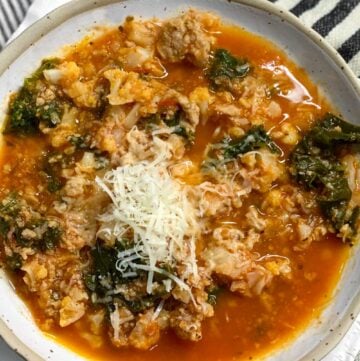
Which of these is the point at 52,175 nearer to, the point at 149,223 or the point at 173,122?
the point at 149,223

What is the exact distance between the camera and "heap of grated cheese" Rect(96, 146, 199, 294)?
4957 millimetres

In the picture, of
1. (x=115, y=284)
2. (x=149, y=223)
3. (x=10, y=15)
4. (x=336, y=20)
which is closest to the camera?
(x=149, y=223)

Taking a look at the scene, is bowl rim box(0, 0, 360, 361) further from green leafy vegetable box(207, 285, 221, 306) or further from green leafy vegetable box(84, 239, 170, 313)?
green leafy vegetable box(207, 285, 221, 306)

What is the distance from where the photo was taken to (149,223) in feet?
16.2

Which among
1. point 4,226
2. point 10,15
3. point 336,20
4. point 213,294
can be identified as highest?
point 336,20

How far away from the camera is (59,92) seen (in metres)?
5.38

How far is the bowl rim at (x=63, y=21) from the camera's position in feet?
16.4

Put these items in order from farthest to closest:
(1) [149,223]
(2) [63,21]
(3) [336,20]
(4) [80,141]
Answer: (3) [336,20] < (2) [63,21] < (4) [80,141] < (1) [149,223]

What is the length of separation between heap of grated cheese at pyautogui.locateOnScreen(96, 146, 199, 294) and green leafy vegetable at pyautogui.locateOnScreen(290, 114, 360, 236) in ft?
3.15

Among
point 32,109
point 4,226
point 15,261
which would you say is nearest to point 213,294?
point 15,261

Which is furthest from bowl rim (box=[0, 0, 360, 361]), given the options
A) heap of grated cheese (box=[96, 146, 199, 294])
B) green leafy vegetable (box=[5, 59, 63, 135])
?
heap of grated cheese (box=[96, 146, 199, 294])

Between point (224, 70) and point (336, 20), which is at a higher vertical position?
point (336, 20)

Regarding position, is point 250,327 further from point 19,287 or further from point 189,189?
point 19,287

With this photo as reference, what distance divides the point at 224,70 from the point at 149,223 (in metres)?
1.38
